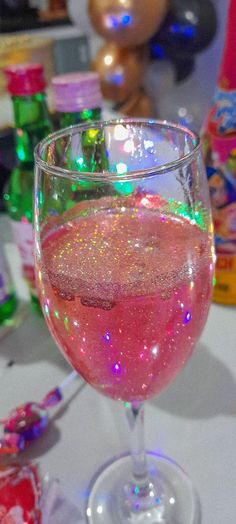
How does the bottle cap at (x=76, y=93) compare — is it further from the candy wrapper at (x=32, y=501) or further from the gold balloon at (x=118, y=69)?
the gold balloon at (x=118, y=69)

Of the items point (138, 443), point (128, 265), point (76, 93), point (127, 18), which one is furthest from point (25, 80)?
point (127, 18)

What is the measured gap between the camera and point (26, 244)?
681 mm

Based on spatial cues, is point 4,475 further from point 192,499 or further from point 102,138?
point 102,138

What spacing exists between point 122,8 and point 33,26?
0.59m

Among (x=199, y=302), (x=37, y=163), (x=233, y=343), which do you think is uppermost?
(x=37, y=163)

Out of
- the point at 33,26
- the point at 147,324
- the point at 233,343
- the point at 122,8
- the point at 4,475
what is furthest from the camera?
the point at 33,26

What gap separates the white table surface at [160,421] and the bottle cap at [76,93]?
31 centimetres

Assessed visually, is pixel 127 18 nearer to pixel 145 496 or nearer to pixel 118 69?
pixel 118 69

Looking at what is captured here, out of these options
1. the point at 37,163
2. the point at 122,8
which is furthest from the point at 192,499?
the point at 122,8

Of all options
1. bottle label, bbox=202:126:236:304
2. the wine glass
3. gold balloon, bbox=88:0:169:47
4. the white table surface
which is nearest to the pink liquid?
the wine glass

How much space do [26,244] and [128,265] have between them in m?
0.31

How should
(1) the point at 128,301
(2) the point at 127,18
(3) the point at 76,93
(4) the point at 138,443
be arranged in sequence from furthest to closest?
1. (2) the point at 127,18
2. (3) the point at 76,93
3. (4) the point at 138,443
4. (1) the point at 128,301

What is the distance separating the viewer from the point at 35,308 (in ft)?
2.38

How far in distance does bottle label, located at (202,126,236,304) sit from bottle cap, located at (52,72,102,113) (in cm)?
17
